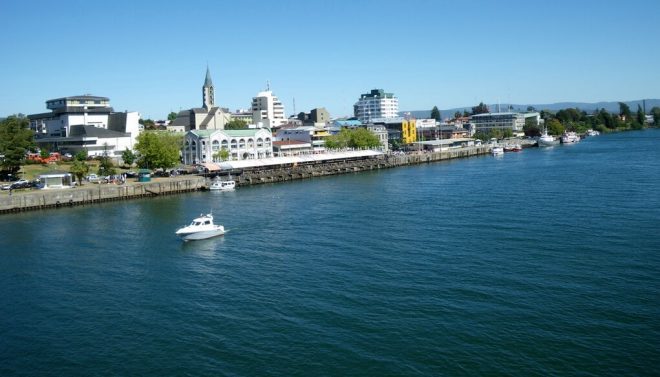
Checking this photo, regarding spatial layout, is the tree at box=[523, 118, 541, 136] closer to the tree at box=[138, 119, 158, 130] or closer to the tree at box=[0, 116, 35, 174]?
the tree at box=[138, 119, 158, 130]

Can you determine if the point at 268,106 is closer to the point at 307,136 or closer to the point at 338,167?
the point at 307,136

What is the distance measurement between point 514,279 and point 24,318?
13132mm

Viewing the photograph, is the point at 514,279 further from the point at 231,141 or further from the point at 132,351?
the point at 231,141

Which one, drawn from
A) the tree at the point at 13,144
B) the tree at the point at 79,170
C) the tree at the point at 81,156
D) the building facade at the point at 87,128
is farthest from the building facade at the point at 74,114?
the tree at the point at 79,170

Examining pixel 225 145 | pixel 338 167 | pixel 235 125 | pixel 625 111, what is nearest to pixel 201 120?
pixel 235 125

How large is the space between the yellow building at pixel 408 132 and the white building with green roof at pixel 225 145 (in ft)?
99.0

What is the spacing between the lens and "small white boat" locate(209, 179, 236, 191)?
41719 mm

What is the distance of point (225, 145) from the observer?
55.6 meters

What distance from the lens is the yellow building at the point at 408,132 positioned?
85312mm

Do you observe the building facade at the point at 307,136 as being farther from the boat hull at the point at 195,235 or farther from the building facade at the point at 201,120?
the boat hull at the point at 195,235

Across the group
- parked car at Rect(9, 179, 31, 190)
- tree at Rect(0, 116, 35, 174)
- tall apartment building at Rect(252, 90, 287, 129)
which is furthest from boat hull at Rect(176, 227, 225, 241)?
tall apartment building at Rect(252, 90, 287, 129)

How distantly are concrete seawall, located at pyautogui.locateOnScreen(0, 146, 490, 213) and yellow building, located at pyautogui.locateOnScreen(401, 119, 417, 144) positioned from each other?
2221 cm

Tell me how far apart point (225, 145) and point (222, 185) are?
14071mm

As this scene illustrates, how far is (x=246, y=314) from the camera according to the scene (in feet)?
48.9
